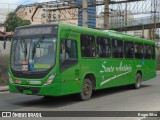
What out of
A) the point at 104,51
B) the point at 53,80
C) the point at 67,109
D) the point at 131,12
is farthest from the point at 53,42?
the point at 131,12

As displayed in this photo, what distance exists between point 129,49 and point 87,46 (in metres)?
4.63

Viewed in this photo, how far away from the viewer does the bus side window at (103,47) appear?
1519cm

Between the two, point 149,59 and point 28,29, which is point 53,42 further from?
point 149,59

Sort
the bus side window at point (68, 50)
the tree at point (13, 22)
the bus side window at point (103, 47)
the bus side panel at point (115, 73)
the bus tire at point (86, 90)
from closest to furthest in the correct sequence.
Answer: the bus side window at point (68, 50), the bus tire at point (86, 90), the bus side window at point (103, 47), the bus side panel at point (115, 73), the tree at point (13, 22)

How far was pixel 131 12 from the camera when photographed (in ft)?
189

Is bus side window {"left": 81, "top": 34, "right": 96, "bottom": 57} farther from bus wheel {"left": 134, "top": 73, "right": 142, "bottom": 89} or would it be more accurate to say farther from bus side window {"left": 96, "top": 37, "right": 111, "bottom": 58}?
bus wheel {"left": 134, "top": 73, "right": 142, "bottom": 89}

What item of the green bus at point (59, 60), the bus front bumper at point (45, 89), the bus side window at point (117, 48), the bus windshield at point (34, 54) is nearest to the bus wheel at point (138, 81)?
the bus side window at point (117, 48)

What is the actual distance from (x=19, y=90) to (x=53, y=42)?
2.06m

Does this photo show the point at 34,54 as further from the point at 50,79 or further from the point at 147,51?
the point at 147,51

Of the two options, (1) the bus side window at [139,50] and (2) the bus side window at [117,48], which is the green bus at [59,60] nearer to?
(2) the bus side window at [117,48]

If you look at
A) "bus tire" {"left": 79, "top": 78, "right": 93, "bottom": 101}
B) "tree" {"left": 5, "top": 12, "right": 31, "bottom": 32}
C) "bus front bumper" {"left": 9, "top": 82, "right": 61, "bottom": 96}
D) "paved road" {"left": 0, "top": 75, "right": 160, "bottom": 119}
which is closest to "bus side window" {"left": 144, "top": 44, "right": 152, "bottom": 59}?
"paved road" {"left": 0, "top": 75, "right": 160, "bottom": 119}

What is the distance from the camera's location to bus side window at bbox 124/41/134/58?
58.9 ft

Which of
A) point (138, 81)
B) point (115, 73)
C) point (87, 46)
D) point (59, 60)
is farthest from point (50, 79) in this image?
point (138, 81)

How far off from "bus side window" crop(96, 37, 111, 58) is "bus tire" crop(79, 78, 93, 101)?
1427 mm
